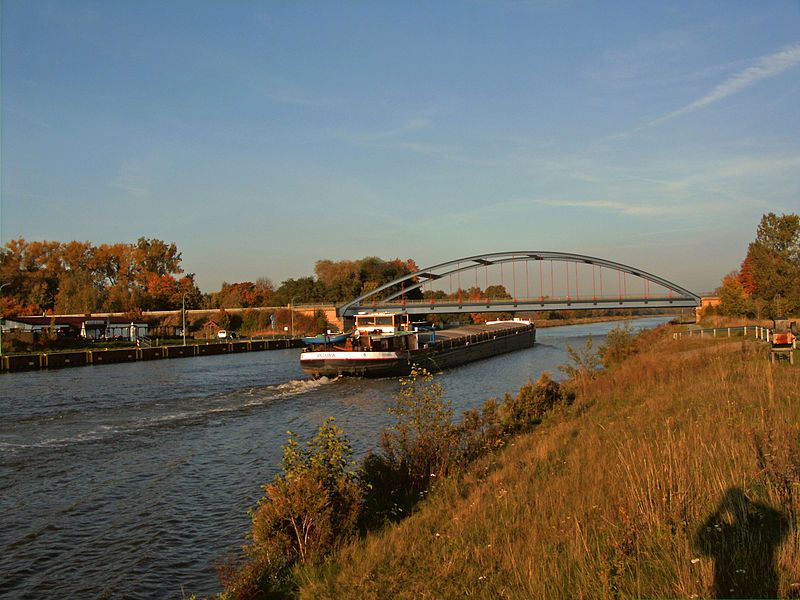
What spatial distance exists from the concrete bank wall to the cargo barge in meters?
17.9

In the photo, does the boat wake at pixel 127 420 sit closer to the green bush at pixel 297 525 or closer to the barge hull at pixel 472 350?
the green bush at pixel 297 525

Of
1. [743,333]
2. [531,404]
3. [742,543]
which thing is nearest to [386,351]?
[531,404]

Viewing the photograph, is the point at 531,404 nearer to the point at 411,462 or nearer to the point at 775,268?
the point at 411,462

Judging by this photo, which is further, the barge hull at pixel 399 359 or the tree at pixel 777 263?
the tree at pixel 777 263

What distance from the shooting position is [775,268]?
164ft

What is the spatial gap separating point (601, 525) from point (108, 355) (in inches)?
2065

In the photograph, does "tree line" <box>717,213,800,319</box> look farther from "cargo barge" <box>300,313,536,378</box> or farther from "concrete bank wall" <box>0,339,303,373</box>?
"concrete bank wall" <box>0,339,303,373</box>

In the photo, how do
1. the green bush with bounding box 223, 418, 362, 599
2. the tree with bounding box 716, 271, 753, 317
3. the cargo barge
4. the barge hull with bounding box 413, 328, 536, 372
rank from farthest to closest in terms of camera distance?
the tree with bounding box 716, 271, 753, 317 < the barge hull with bounding box 413, 328, 536, 372 < the cargo barge < the green bush with bounding box 223, 418, 362, 599

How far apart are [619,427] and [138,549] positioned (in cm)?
924

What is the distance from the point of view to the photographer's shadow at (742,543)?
4809 mm

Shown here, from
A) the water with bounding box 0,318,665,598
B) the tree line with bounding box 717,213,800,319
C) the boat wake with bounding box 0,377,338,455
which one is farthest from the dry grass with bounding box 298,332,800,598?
the tree line with bounding box 717,213,800,319

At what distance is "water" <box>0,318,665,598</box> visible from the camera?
9.86 meters

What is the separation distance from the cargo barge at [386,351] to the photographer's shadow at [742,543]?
29634 millimetres

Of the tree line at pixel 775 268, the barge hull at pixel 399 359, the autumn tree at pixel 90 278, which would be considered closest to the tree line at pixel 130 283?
the autumn tree at pixel 90 278
